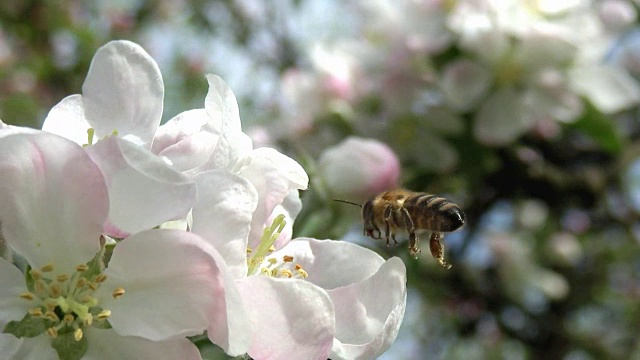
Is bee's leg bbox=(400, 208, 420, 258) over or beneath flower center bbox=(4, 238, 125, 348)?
beneath

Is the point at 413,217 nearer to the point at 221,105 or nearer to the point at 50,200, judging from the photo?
the point at 221,105

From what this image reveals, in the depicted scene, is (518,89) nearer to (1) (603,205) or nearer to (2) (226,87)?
(1) (603,205)

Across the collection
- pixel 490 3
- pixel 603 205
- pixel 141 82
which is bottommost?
pixel 603 205

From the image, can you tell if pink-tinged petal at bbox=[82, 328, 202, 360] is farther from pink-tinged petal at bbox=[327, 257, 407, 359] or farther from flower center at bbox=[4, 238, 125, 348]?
pink-tinged petal at bbox=[327, 257, 407, 359]

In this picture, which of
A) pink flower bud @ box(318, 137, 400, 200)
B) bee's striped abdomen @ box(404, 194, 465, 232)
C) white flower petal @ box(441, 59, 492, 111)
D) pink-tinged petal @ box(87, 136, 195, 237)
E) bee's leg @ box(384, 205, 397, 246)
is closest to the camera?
pink-tinged petal @ box(87, 136, 195, 237)

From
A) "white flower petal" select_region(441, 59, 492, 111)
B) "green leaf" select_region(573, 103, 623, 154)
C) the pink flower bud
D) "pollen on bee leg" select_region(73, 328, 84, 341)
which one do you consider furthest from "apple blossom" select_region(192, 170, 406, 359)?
"green leaf" select_region(573, 103, 623, 154)

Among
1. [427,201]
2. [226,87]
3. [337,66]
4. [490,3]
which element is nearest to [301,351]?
[226,87]

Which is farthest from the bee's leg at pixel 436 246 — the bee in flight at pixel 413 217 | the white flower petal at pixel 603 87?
the white flower petal at pixel 603 87

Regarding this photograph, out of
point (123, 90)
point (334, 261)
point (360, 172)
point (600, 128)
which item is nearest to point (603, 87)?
point (600, 128)
